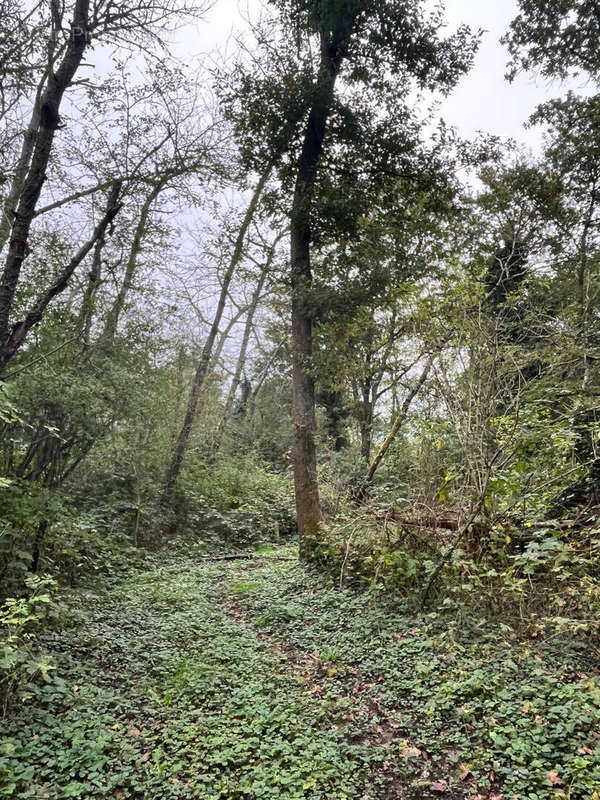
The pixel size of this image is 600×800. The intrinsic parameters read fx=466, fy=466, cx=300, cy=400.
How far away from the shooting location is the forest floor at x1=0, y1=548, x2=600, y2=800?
2781mm

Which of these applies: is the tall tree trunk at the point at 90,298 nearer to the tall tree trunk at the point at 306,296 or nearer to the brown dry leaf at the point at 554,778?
the tall tree trunk at the point at 306,296

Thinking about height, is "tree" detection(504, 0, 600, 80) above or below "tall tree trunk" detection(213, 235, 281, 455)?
above

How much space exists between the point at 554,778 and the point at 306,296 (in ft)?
22.0

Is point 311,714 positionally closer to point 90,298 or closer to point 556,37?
point 90,298

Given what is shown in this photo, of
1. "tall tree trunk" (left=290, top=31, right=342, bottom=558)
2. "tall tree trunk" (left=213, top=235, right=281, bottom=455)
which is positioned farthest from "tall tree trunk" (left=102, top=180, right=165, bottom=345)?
"tall tree trunk" (left=213, top=235, right=281, bottom=455)

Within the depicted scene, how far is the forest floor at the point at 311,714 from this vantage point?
2781mm

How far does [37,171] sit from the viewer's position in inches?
180

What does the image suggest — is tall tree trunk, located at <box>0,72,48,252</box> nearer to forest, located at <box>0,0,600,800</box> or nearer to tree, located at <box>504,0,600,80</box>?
forest, located at <box>0,0,600,800</box>

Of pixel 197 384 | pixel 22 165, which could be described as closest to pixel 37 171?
pixel 22 165

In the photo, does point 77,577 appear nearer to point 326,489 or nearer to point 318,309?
point 326,489

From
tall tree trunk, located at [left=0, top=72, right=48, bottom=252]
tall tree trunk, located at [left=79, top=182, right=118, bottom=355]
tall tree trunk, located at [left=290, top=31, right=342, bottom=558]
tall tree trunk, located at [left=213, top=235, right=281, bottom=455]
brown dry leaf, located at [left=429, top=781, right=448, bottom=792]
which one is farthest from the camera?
tall tree trunk, located at [left=213, top=235, right=281, bottom=455]

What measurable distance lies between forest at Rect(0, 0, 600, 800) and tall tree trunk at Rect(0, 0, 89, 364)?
27mm

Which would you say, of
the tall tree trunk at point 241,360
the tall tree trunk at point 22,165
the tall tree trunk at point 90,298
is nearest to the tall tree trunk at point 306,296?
the tall tree trunk at point 90,298

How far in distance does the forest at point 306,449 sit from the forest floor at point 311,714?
0.08ft
